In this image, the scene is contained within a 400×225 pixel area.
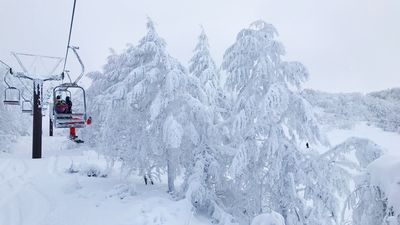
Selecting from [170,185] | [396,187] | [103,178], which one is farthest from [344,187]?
[103,178]

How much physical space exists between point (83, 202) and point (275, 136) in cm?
710

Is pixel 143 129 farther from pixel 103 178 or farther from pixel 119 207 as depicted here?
pixel 103 178

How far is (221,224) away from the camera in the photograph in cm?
1086

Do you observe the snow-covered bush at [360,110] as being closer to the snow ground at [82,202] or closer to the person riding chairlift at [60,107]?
the snow ground at [82,202]

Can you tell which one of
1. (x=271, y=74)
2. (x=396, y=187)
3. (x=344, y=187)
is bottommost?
(x=344, y=187)

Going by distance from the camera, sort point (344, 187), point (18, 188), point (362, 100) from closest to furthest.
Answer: point (344, 187)
point (18, 188)
point (362, 100)

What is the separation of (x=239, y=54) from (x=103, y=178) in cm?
938

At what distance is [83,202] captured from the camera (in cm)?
1234

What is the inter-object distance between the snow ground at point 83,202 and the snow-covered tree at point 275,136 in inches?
93.2

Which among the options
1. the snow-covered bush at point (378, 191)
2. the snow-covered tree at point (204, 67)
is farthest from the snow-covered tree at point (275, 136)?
the snow-covered tree at point (204, 67)

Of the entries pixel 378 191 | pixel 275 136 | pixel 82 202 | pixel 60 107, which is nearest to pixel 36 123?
pixel 60 107

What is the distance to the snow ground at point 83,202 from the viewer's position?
34.4 feet

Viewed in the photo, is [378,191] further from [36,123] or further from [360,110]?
[360,110]

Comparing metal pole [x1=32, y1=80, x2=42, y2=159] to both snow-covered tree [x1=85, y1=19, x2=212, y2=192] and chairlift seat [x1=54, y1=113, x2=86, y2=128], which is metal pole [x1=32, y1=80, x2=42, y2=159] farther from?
snow-covered tree [x1=85, y1=19, x2=212, y2=192]
